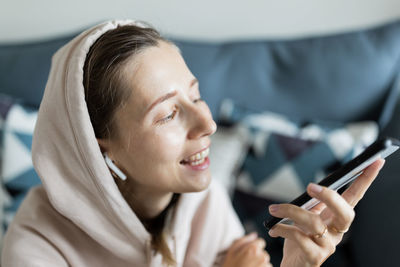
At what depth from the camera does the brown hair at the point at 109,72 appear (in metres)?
0.75

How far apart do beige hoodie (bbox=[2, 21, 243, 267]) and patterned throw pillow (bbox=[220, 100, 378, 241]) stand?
0.36m

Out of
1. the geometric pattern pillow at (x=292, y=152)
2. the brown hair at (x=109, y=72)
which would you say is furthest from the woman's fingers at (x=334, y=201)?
the geometric pattern pillow at (x=292, y=152)

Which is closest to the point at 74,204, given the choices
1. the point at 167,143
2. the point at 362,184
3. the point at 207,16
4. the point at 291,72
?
the point at 167,143

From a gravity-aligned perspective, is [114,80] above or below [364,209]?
above

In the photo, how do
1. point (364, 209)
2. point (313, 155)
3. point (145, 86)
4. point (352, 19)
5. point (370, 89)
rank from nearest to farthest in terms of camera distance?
point (145, 86) < point (364, 209) < point (313, 155) < point (370, 89) < point (352, 19)

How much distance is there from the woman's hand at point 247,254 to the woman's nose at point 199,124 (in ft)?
0.98

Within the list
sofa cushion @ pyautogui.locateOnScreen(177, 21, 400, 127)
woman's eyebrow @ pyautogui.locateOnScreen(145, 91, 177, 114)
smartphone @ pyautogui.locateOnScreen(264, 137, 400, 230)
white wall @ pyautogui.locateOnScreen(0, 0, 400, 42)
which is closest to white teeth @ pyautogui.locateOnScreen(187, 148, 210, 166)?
woman's eyebrow @ pyautogui.locateOnScreen(145, 91, 177, 114)

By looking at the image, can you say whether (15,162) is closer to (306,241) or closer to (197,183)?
(197,183)

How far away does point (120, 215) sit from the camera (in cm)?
81

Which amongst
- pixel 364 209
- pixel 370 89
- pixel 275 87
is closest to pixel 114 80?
pixel 364 209

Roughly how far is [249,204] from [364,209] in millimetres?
475

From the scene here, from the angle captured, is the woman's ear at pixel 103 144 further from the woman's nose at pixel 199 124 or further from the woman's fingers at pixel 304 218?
the woman's fingers at pixel 304 218

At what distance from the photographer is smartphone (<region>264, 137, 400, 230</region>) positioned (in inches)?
20.8

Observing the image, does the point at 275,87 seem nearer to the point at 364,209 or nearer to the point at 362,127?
the point at 362,127
